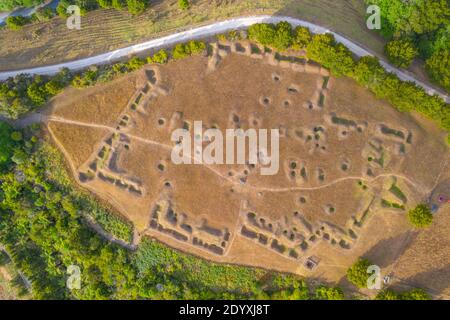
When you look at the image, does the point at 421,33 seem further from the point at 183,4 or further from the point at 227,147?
the point at 183,4

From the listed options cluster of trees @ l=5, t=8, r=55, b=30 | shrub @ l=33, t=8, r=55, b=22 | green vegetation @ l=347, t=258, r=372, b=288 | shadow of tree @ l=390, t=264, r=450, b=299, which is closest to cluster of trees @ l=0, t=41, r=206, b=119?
cluster of trees @ l=5, t=8, r=55, b=30

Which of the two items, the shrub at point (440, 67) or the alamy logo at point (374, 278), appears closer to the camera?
the alamy logo at point (374, 278)

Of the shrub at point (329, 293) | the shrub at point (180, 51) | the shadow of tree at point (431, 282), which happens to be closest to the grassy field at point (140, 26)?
the shrub at point (180, 51)

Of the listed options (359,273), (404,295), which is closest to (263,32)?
(359,273)

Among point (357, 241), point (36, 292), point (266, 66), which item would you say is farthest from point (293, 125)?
point (36, 292)

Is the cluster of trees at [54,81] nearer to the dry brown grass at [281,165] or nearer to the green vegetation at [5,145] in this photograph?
the green vegetation at [5,145]
